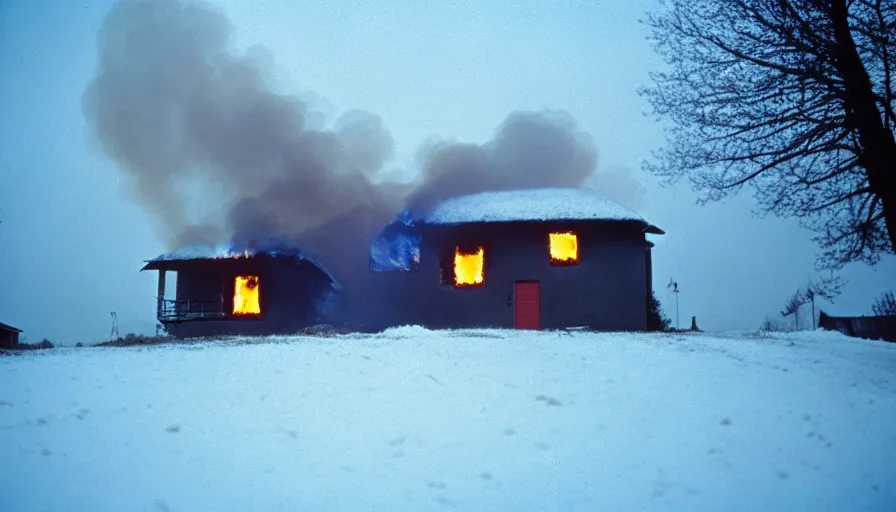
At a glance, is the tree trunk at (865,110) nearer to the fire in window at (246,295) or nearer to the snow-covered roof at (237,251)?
the snow-covered roof at (237,251)

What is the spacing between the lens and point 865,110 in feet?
42.7

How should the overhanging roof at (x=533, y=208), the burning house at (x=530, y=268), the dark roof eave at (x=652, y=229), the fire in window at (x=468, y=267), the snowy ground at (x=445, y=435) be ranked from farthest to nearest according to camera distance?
the fire in window at (x=468, y=267)
the dark roof eave at (x=652, y=229)
the burning house at (x=530, y=268)
the overhanging roof at (x=533, y=208)
the snowy ground at (x=445, y=435)

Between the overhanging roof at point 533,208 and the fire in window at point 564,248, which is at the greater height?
the overhanging roof at point 533,208

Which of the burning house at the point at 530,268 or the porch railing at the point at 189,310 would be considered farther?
the porch railing at the point at 189,310

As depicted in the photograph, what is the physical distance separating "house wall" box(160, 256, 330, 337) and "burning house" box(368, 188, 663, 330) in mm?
7158

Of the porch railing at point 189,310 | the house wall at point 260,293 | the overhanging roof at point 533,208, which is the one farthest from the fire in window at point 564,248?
the porch railing at point 189,310

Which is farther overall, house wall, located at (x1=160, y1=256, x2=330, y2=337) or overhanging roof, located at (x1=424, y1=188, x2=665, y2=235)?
house wall, located at (x1=160, y1=256, x2=330, y2=337)

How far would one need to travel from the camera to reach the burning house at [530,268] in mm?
26031

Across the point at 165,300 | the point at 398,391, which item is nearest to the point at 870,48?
the point at 398,391

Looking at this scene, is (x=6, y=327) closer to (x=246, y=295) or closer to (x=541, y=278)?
(x=246, y=295)

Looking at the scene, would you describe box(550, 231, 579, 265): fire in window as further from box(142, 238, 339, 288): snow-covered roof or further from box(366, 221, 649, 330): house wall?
box(142, 238, 339, 288): snow-covered roof

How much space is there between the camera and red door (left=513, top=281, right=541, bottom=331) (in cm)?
2639

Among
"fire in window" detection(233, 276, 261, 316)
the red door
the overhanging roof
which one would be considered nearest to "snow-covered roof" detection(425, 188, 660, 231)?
the overhanging roof

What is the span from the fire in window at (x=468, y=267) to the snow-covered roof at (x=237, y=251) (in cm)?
837
